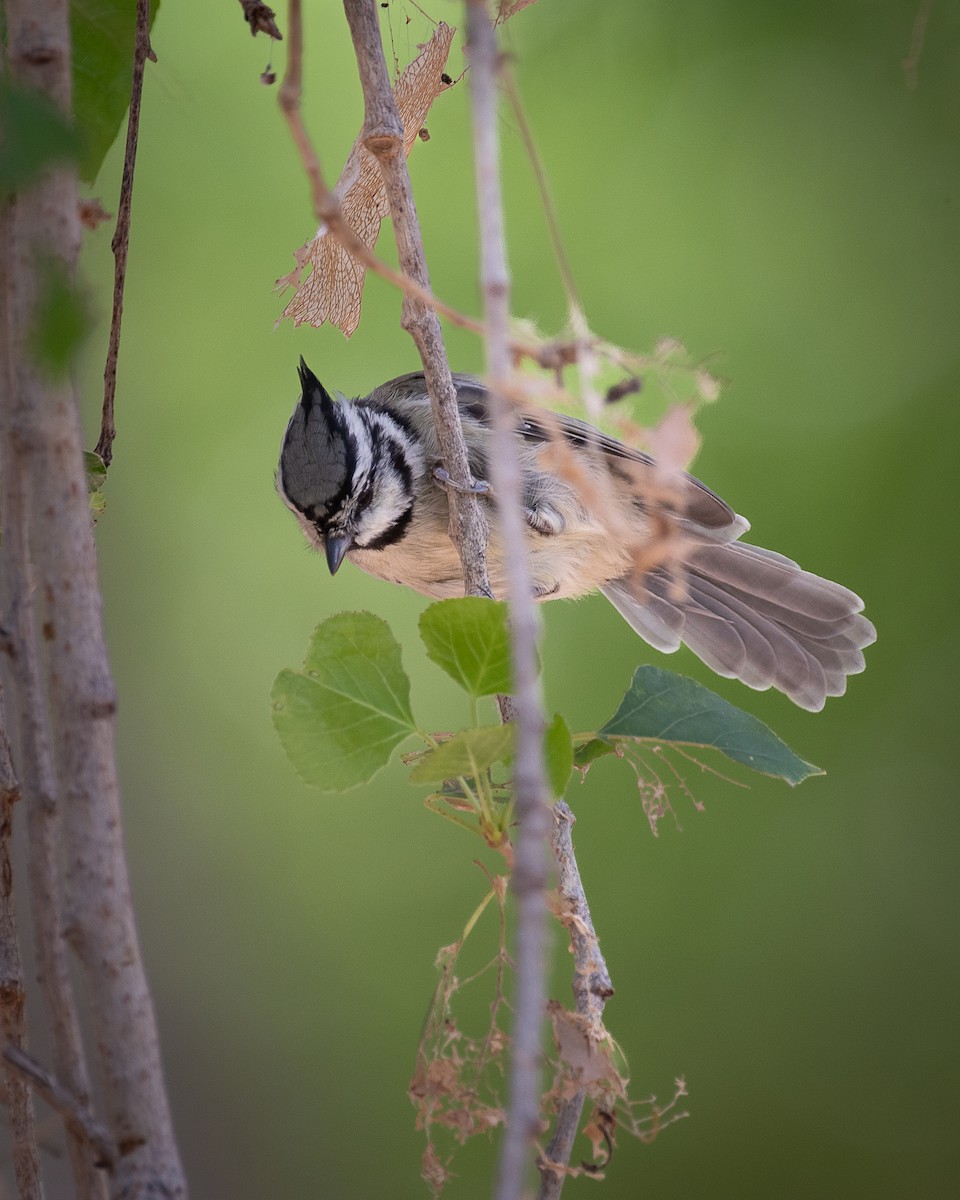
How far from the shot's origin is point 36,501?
70cm

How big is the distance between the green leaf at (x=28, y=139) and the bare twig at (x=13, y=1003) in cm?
54

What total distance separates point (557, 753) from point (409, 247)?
2.13 ft

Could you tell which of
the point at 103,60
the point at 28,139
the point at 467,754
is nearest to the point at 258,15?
the point at 103,60

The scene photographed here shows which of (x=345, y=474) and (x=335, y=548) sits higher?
(x=345, y=474)

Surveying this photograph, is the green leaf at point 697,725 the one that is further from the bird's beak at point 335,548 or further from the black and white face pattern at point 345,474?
the bird's beak at point 335,548

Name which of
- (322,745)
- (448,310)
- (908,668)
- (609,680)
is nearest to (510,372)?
(448,310)

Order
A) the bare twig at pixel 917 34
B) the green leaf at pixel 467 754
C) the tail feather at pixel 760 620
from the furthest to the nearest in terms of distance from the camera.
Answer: the tail feather at pixel 760 620
the bare twig at pixel 917 34
the green leaf at pixel 467 754

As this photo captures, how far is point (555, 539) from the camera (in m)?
3.19

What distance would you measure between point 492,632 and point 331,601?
10.4ft

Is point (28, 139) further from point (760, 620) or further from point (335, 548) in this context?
point (760, 620)

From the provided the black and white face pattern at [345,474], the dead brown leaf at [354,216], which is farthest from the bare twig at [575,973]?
the black and white face pattern at [345,474]

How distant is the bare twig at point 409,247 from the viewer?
119cm

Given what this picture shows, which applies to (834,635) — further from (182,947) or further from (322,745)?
(182,947)

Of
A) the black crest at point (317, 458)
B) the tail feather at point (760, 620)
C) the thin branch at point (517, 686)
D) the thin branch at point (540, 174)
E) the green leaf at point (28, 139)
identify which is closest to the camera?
the thin branch at point (517, 686)
